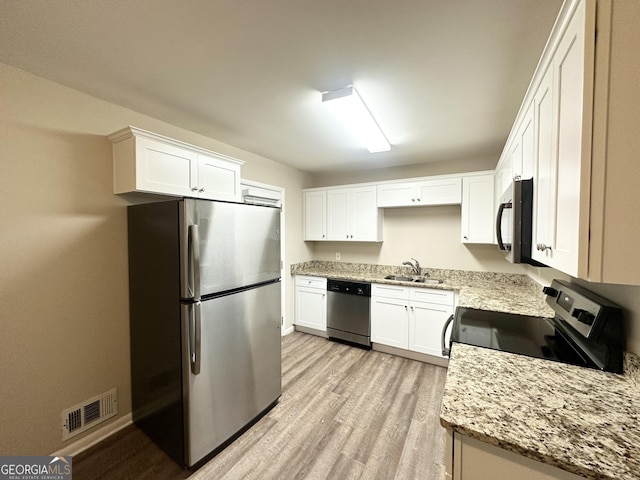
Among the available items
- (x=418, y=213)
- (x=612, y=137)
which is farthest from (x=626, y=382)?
(x=418, y=213)

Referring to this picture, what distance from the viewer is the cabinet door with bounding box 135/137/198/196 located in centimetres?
182

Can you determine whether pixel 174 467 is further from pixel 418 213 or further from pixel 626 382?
pixel 418 213

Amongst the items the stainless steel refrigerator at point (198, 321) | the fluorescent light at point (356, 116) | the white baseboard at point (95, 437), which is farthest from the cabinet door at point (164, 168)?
the white baseboard at point (95, 437)

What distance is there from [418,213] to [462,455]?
3.13 meters

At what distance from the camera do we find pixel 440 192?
A: 3182mm

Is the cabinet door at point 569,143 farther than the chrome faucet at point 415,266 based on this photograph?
No

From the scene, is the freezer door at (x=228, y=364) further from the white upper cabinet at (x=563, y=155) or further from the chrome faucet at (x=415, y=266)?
the chrome faucet at (x=415, y=266)

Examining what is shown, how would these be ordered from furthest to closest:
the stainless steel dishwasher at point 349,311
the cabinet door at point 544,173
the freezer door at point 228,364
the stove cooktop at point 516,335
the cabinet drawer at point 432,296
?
1. the stainless steel dishwasher at point 349,311
2. the cabinet drawer at point 432,296
3. the freezer door at point 228,364
4. the stove cooktop at point 516,335
5. the cabinet door at point 544,173

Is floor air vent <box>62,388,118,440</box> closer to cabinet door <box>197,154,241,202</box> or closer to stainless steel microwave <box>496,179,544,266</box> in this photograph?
cabinet door <box>197,154,241,202</box>

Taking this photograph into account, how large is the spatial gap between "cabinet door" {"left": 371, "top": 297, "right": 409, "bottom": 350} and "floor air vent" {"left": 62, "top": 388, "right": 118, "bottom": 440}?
8.67 feet

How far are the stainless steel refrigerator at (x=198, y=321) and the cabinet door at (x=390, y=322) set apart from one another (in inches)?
62.3

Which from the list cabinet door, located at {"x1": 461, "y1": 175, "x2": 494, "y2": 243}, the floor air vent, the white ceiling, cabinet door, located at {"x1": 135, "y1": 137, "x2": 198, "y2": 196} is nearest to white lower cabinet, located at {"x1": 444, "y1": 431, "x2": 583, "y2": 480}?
the white ceiling

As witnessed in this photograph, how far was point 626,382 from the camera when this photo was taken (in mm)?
968

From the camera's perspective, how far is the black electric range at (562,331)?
1036mm
